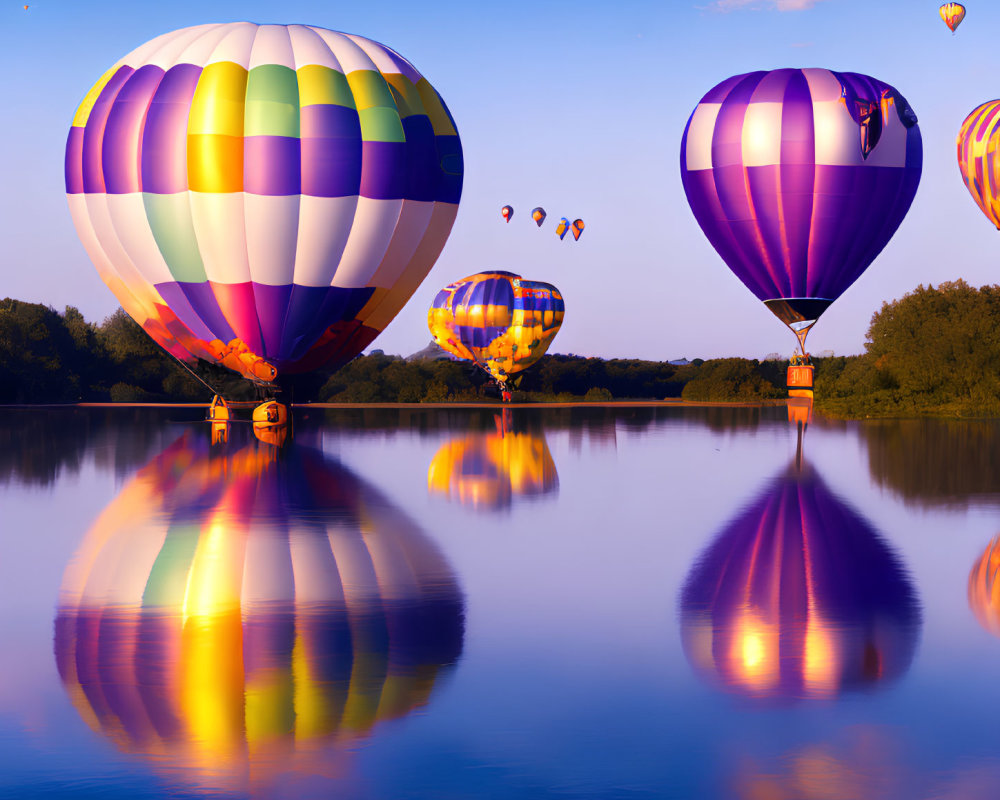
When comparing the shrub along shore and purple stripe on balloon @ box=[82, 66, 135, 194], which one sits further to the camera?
the shrub along shore

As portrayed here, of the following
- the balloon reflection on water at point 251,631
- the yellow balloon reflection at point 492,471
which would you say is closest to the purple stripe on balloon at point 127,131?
the yellow balloon reflection at point 492,471

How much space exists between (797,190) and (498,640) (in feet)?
64.4

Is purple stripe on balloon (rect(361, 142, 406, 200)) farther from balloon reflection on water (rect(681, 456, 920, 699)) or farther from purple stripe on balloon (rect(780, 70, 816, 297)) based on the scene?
purple stripe on balloon (rect(780, 70, 816, 297))

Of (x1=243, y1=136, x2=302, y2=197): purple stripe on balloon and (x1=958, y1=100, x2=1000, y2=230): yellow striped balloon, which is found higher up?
(x1=958, y1=100, x2=1000, y2=230): yellow striped balloon

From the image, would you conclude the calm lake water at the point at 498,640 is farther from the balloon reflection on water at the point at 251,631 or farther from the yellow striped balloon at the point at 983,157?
the yellow striped balloon at the point at 983,157

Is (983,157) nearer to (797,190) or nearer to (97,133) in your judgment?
(797,190)

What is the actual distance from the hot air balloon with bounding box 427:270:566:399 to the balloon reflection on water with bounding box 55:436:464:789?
34707 mm

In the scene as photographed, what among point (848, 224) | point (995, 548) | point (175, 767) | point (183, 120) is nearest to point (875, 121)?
point (848, 224)

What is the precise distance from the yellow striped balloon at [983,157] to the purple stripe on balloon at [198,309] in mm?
25790

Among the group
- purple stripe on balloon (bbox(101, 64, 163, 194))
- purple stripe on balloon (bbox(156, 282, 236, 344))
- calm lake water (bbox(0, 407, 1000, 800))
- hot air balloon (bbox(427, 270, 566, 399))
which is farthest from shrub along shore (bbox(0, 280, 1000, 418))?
calm lake water (bbox(0, 407, 1000, 800))

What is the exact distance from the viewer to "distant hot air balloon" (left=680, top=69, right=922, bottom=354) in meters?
24.1

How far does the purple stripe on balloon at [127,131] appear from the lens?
17.3m

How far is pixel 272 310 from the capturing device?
17391 mm

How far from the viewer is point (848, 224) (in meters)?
24.1
